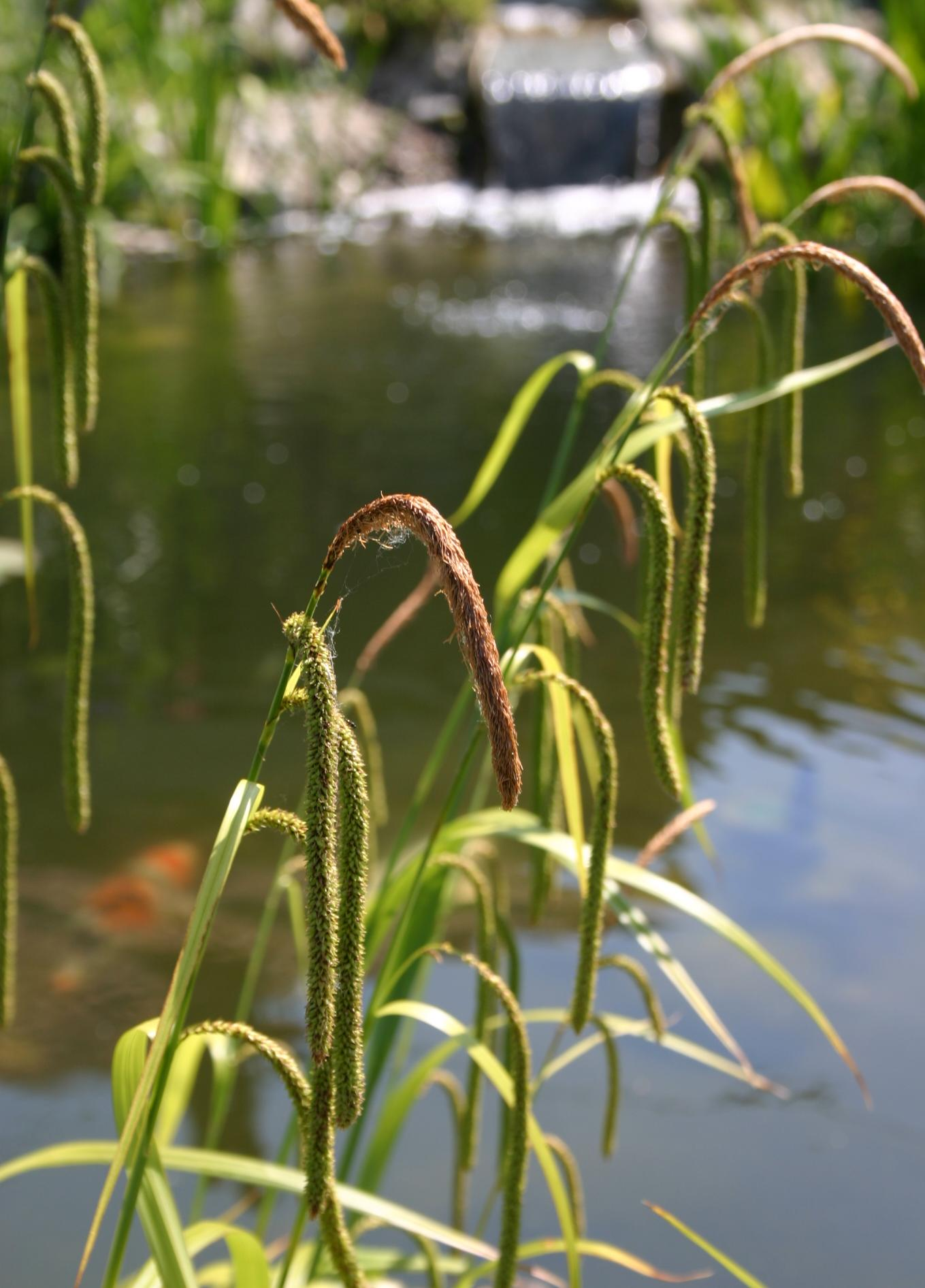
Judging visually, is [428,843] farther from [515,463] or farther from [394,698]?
[515,463]

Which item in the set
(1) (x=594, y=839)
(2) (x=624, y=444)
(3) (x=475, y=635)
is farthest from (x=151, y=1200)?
(2) (x=624, y=444)

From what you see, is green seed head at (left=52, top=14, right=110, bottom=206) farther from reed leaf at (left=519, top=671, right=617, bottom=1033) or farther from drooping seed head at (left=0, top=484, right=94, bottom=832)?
reed leaf at (left=519, top=671, right=617, bottom=1033)

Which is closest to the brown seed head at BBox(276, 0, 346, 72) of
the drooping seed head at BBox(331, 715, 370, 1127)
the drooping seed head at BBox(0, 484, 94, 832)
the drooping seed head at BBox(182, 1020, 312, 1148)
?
the drooping seed head at BBox(0, 484, 94, 832)

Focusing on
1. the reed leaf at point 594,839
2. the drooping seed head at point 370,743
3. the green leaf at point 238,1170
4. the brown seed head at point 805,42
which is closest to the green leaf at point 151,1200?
the green leaf at point 238,1170

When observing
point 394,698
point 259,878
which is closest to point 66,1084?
point 259,878

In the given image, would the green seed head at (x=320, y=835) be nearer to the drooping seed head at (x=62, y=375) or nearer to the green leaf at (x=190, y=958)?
the green leaf at (x=190, y=958)
